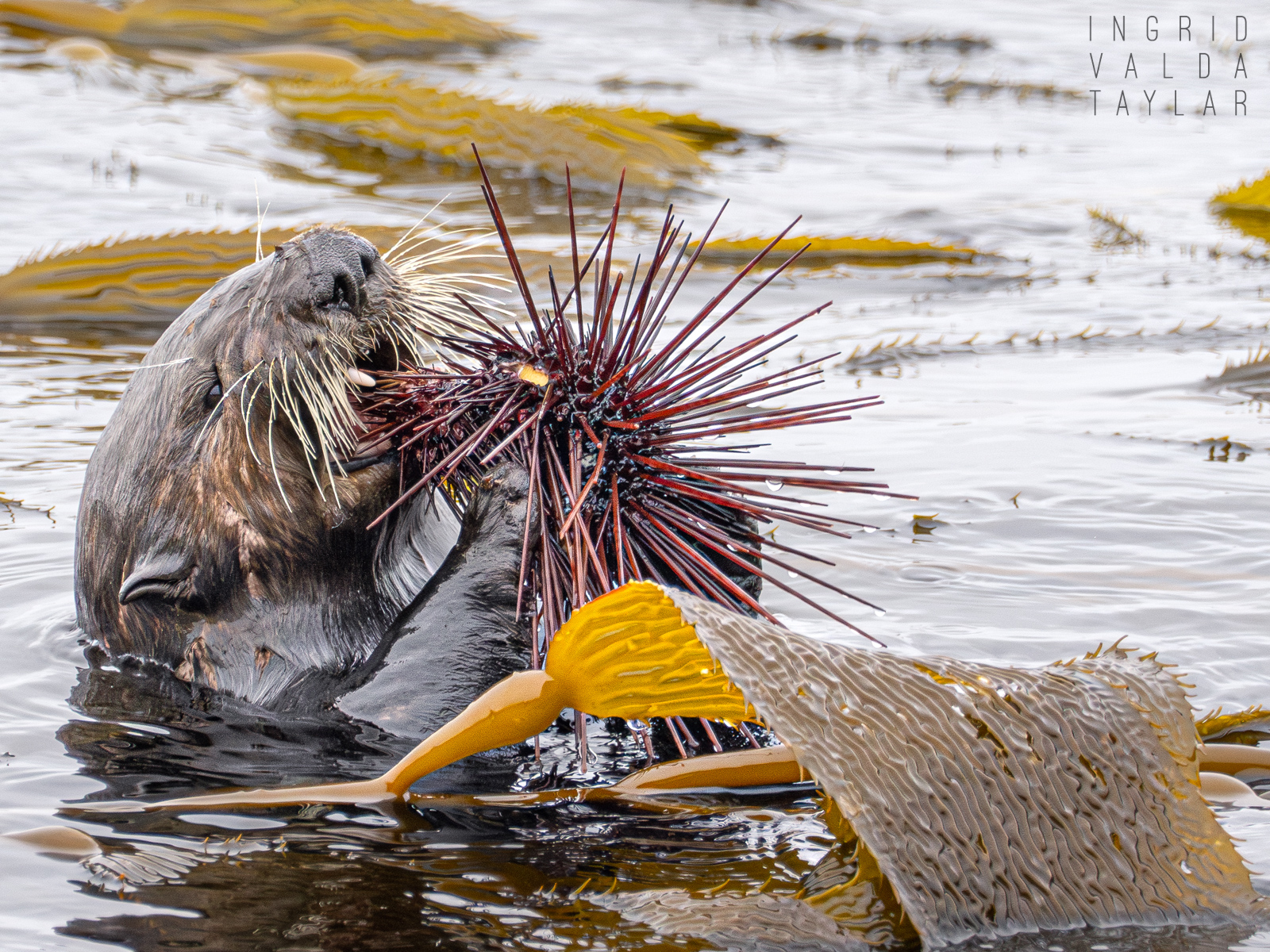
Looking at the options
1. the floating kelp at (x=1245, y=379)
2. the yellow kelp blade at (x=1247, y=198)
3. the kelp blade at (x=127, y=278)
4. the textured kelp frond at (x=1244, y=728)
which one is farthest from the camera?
the yellow kelp blade at (x=1247, y=198)

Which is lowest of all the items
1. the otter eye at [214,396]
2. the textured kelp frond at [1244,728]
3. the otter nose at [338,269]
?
the textured kelp frond at [1244,728]

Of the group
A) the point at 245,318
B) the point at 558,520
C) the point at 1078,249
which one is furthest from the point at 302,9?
the point at 558,520

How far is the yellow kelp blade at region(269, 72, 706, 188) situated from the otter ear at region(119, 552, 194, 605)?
5076mm

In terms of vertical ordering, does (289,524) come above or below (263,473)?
below

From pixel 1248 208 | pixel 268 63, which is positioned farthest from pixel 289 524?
pixel 268 63

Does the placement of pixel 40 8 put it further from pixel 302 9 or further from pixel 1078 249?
pixel 1078 249

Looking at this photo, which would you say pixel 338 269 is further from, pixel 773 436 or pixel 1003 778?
pixel 773 436

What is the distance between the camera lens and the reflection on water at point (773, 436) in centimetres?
225

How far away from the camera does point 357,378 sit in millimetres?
2883

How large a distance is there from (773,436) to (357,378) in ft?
8.09

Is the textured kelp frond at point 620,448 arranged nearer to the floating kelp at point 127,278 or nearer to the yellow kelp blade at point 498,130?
the floating kelp at point 127,278

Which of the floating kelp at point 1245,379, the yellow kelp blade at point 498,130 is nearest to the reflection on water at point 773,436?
the floating kelp at point 1245,379

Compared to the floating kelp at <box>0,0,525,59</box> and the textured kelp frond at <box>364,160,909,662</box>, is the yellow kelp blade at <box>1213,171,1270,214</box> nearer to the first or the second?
the textured kelp frond at <box>364,160,909,662</box>

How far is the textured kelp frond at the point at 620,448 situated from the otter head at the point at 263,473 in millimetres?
319
